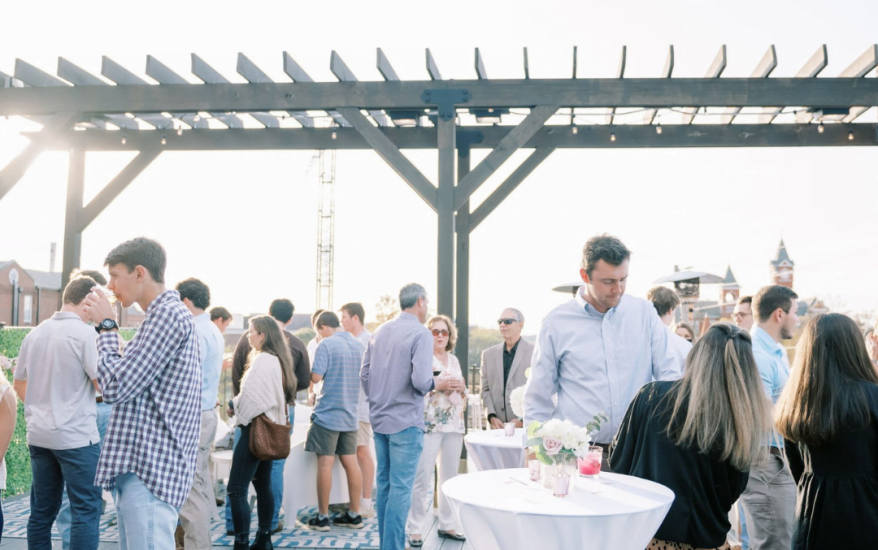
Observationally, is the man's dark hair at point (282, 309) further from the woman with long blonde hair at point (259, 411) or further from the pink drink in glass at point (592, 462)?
the pink drink in glass at point (592, 462)

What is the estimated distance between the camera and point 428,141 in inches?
262

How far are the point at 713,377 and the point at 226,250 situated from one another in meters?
16.4

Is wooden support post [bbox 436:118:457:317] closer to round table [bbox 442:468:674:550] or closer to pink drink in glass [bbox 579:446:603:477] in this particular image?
pink drink in glass [bbox 579:446:603:477]

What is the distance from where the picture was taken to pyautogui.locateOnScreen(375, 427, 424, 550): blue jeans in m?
4.09

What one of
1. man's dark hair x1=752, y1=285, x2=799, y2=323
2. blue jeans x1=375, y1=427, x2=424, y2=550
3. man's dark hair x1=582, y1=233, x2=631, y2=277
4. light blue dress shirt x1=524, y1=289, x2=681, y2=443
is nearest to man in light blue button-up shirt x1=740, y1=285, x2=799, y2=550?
man's dark hair x1=752, y1=285, x2=799, y2=323

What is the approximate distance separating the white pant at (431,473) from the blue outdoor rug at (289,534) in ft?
1.19

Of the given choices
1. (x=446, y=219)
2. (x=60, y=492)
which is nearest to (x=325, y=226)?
(x=446, y=219)

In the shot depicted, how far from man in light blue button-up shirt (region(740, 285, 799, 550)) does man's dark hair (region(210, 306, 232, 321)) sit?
3.90m

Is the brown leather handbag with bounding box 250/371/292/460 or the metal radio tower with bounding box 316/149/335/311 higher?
the metal radio tower with bounding box 316/149/335/311

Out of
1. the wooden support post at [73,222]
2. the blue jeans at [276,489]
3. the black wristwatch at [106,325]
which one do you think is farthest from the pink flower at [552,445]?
the wooden support post at [73,222]

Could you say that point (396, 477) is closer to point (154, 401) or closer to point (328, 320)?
point (154, 401)

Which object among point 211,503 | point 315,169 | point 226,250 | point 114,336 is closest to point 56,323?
point 114,336

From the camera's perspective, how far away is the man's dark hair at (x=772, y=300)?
3895mm

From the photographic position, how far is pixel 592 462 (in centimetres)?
257
